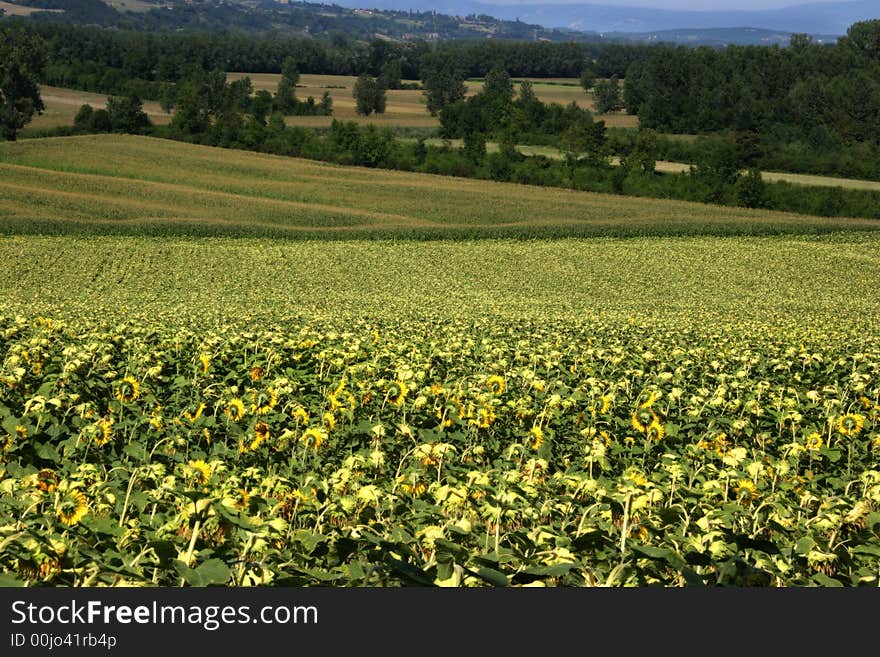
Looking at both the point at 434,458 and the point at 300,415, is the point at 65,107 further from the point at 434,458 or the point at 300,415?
the point at 434,458

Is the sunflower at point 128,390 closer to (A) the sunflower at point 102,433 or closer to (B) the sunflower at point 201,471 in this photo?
(A) the sunflower at point 102,433

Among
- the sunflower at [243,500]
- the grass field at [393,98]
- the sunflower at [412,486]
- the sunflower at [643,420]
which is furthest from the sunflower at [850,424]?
the grass field at [393,98]

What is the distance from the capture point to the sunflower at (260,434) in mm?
7797

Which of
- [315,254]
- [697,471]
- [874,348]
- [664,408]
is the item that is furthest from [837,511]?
[315,254]

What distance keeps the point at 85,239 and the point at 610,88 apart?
115148 mm

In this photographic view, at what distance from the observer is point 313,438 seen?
7609mm

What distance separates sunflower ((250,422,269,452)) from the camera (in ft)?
25.6

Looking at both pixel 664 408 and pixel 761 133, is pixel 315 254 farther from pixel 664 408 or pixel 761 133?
pixel 761 133

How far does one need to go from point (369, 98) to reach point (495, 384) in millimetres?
129961

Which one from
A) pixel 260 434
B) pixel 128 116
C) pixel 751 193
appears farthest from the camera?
pixel 128 116

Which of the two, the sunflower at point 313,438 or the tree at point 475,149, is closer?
the sunflower at point 313,438

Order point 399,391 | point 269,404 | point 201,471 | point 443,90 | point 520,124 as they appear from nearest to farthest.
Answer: point 201,471 → point 269,404 → point 399,391 → point 520,124 → point 443,90

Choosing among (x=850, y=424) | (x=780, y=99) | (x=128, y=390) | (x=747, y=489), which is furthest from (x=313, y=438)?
(x=780, y=99)

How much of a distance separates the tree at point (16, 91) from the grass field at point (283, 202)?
393 inches
